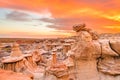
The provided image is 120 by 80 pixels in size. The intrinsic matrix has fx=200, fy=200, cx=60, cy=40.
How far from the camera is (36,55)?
72.1ft

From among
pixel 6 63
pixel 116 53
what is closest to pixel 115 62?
pixel 116 53

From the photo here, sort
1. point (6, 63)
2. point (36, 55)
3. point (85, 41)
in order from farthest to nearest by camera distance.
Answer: point (36, 55) → point (6, 63) → point (85, 41)

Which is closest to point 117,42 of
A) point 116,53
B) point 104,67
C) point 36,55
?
point 116,53

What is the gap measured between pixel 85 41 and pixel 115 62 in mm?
1724

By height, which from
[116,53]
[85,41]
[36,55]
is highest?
[85,41]

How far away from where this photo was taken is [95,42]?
9.37 m

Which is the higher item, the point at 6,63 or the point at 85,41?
the point at 85,41

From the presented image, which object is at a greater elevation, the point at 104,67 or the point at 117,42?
the point at 117,42

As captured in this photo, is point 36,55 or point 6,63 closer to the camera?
point 6,63

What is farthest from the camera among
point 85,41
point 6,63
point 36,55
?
point 36,55

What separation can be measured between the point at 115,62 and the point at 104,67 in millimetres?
563

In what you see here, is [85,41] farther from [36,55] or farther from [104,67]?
[36,55]

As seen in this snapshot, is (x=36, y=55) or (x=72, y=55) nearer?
(x=72, y=55)

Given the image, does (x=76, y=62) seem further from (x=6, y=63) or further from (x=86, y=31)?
(x=6, y=63)
